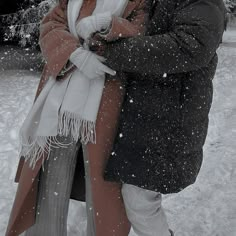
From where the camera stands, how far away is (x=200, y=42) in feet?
7.45

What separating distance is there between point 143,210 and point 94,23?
1021 mm

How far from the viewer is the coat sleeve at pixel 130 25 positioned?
235 centimetres

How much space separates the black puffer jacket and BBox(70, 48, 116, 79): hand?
0.06 metres

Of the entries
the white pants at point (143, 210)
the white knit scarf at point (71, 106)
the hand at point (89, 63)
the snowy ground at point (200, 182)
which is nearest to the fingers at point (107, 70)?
the hand at point (89, 63)

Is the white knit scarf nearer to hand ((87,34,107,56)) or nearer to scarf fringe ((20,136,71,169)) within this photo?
scarf fringe ((20,136,71,169))

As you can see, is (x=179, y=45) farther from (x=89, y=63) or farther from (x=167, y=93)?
(x=89, y=63)

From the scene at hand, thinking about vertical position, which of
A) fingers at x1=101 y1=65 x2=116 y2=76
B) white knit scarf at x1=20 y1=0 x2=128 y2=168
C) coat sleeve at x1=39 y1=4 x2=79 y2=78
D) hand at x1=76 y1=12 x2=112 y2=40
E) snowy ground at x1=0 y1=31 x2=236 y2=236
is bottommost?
snowy ground at x1=0 y1=31 x2=236 y2=236

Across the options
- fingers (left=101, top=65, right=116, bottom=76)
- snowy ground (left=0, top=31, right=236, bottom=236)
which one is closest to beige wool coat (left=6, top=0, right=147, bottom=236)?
fingers (left=101, top=65, right=116, bottom=76)

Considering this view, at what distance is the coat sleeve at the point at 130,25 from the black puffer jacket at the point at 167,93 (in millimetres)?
40

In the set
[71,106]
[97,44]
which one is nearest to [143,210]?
[71,106]

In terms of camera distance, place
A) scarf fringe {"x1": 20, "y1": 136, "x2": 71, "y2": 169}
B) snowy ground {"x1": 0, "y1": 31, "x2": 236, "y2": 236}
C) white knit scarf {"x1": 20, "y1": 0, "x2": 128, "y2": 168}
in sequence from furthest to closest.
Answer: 1. snowy ground {"x1": 0, "y1": 31, "x2": 236, "y2": 236}
2. scarf fringe {"x1": 20, "y1": 136, "x2": 71, "y2": 169}
3. white knit scarf {"x1": 20, "y1": 0, "x2": 128, "y2": 168}

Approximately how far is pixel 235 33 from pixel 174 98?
1765 centimetres

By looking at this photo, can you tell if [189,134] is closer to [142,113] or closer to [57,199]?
[142,113]

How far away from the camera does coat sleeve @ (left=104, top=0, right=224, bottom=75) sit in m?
2.26
